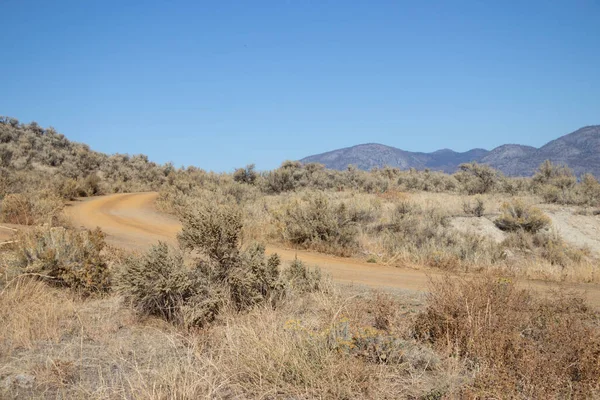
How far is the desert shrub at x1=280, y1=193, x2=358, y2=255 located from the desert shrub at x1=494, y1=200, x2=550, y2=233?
641 cm

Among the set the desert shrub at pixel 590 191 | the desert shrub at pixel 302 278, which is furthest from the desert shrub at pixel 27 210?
the desert shrub at pixel 590 191

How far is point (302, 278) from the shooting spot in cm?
735

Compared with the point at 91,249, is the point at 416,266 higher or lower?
lower

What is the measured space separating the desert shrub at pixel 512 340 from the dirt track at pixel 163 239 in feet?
4.80

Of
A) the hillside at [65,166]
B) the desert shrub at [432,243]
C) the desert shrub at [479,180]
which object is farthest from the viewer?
the desert shrub at [479,180]

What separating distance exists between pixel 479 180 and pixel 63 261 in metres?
28.6

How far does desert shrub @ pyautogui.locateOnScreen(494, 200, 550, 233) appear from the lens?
51.0 feet

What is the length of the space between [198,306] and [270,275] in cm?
129

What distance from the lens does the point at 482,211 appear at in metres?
18.1

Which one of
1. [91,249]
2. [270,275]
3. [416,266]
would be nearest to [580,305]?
[270,275]

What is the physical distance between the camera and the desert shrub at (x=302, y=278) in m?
7.02

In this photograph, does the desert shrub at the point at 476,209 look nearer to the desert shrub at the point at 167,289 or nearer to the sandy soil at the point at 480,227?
the sandy soil at the point at 480,227

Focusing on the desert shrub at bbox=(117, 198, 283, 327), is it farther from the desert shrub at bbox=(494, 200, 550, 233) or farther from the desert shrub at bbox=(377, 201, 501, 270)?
the desert shrub at bbox=(494, 200, 550, 233)

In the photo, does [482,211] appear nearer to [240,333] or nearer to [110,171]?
[240,333]
